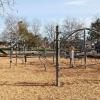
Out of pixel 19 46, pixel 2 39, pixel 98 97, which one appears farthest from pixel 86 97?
pixel 2 39

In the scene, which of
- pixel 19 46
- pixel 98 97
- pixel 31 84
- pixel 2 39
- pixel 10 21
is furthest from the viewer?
pixel 2 39

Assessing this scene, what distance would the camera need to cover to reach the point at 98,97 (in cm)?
1213

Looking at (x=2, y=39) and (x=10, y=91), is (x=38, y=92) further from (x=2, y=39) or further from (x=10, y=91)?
(x=2, y=39)

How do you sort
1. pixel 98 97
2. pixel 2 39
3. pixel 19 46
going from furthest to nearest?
pixel 2 39 → pixel 19 46 → pixel 98 97

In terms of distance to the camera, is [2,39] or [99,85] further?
[2,39]

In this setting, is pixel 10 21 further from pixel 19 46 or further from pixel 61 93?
pixel 19 46

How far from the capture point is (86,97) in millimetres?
12172

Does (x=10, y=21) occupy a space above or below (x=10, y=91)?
above

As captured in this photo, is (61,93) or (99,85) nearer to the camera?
(61,93)

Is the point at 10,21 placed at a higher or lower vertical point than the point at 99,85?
higher

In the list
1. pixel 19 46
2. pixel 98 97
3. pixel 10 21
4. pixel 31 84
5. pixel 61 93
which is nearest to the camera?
pixel 98 97

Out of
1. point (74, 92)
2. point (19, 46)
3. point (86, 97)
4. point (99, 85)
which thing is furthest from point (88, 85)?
point (19, 46)

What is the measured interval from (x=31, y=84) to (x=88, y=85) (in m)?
2.30

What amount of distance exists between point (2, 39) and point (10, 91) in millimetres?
60909
